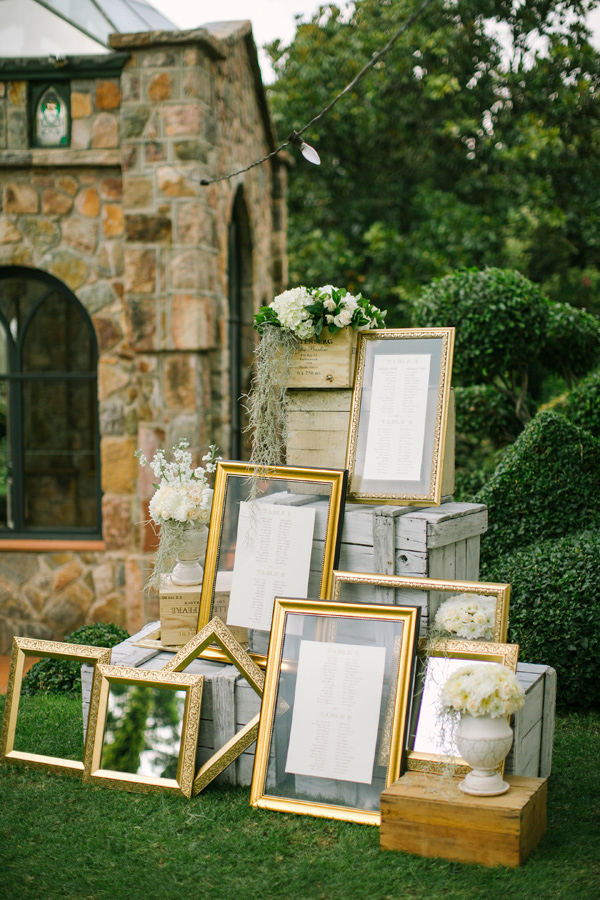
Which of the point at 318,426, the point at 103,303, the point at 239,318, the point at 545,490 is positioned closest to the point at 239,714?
the point at 318,426

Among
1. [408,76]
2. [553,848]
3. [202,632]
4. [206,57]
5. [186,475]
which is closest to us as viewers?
[553,848]

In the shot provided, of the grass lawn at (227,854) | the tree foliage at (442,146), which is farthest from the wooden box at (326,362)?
the tree foliage at (442,146)

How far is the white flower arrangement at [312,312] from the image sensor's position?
3.61 m

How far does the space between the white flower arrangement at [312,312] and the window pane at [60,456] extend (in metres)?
2.66

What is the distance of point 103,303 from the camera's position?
5.55 meters

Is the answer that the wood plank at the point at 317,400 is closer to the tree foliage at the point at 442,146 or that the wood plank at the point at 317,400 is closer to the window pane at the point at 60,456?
the window pane at the point at 60,456

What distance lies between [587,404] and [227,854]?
4071 mm

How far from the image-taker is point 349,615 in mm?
3201

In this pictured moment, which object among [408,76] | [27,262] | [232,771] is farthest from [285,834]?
[408,76]

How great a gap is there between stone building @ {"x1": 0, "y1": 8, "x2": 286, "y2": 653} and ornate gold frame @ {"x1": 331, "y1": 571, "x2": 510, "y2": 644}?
2.17 metres

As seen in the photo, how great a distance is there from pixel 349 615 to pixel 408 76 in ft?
33.0

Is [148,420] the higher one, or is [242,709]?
[148,420]

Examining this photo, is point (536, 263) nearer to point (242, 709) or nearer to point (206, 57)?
point (206, 57)

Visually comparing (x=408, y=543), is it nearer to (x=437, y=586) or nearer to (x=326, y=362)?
(x=437, y=586)
